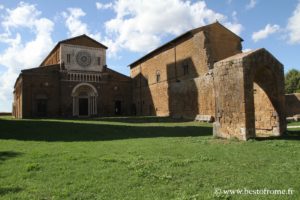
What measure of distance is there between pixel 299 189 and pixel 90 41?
33.8m

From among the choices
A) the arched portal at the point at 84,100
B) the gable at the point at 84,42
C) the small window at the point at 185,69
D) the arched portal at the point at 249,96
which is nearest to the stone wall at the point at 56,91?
the arched portal at the point at 84,100

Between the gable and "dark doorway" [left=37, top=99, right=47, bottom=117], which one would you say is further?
the gable

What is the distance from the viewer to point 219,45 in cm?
3042

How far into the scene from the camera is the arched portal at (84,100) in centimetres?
3588

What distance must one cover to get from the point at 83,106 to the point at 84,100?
718mm

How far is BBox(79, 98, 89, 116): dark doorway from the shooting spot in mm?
36375

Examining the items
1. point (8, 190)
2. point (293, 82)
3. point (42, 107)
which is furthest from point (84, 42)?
point (293, 82)

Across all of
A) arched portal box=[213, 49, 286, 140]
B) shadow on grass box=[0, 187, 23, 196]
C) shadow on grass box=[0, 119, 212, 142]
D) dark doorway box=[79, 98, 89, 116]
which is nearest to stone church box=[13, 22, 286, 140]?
dark doorway box=[79, 98, 89, 116]

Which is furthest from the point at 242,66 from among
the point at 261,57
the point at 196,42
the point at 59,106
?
the point at 59,106

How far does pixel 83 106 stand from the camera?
36.6m

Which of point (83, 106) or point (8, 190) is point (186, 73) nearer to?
point (83, 106)

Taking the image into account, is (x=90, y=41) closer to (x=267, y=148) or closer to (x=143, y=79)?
(x=143, y=79)

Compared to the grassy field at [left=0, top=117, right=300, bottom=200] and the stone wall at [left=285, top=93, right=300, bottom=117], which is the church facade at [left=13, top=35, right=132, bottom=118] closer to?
the stone wall at [left=285, top=93, right=300, bottom=117]

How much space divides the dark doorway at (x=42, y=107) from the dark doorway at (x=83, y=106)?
4.12 meters
